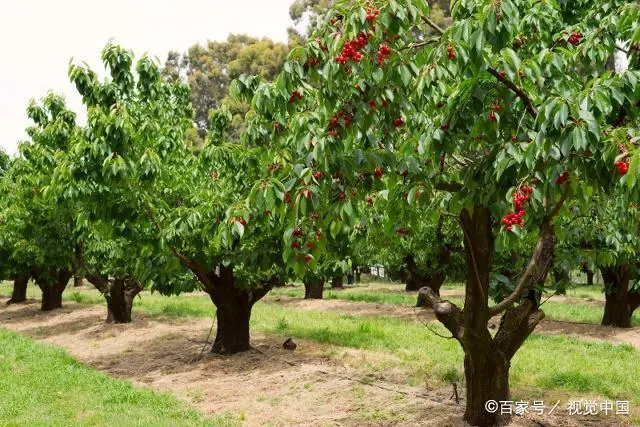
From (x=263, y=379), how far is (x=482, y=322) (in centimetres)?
517

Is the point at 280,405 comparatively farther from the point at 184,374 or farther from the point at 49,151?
the point at 49,151

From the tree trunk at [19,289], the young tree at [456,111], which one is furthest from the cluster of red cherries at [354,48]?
the tree trunk at [19,289]

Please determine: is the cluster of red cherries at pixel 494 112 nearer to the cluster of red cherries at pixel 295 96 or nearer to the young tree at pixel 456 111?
the young tree at pixel 456 111

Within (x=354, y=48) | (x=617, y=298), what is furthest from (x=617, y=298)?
(x=354, y=48)

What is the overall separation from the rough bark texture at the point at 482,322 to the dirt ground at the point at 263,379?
51cm

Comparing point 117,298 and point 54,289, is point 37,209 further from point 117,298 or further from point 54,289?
point 54,289

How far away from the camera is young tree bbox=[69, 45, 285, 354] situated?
912 cm

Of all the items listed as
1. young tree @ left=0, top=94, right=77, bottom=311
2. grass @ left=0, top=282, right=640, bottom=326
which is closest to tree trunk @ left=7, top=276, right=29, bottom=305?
grass @ left=0, top=282, right=640, bottom=326

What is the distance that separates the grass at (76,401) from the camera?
314 inches

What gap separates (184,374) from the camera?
38.1 feet

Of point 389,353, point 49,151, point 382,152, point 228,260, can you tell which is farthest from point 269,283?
point 382,152

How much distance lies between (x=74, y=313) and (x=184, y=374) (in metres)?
12.7

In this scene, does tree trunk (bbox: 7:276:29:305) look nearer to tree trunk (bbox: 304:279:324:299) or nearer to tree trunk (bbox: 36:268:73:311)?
tree trunk (bbox: 36:268:73:311)

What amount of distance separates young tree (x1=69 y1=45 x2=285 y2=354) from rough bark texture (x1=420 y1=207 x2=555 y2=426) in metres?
2.61
